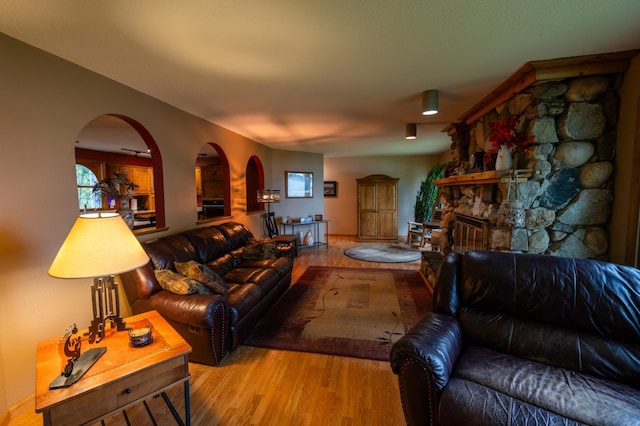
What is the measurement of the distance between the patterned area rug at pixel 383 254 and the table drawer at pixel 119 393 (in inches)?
178

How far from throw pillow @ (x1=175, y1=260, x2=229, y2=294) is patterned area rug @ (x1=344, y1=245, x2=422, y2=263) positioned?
3.64 meters

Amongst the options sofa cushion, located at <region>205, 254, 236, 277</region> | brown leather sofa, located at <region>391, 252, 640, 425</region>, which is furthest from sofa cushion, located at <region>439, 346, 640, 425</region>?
sofa cushion, located at <region>205, 254, 236, 277</region>

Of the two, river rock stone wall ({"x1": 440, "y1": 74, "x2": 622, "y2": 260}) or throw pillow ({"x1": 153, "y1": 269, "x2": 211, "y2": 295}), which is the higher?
river rock stone wall ({"x1": 440, "y1": 74, "x2": 622, "y2": 260})

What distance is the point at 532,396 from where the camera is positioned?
1.27 meters

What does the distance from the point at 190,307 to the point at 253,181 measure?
4208 millimetres

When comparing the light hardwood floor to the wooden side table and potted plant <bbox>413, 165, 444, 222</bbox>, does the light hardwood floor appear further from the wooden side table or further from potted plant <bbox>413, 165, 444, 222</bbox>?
potted plant <bbox>413, 165, 444, 222</bbox>

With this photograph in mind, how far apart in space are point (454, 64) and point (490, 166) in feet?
4.07

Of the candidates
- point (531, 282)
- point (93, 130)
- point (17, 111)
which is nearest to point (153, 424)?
point (17, 111)

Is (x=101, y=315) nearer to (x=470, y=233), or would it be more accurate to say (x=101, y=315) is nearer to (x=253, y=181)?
(x=470, y=233)

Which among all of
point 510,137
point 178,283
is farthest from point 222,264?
point 510,137

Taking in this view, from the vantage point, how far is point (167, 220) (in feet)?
10.3

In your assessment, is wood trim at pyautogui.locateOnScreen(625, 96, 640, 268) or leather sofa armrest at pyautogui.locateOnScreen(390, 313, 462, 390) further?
wood trim at pyautogui.locateOnScreen(625, 96, 640, 268)

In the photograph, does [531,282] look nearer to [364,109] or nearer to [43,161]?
[364,109]

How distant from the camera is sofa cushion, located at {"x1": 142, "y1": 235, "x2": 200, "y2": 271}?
2562mm
